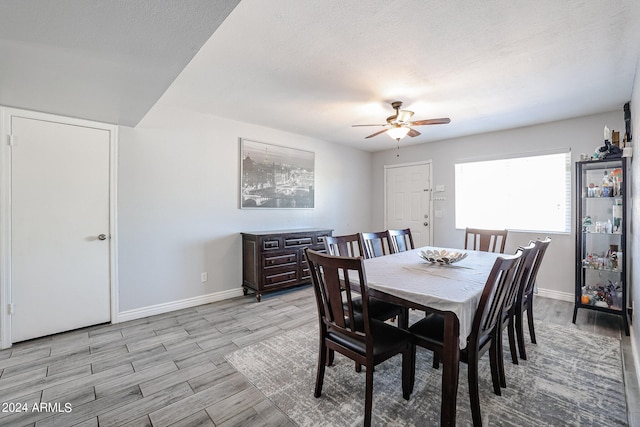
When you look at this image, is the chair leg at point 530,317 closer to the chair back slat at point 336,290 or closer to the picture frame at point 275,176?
the chair back slat at point 336,290

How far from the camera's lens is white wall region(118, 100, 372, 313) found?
10.2 feet

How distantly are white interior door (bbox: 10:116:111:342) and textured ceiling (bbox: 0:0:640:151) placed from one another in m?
0.33

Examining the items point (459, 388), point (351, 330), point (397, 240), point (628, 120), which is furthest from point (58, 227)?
point (628, 120)

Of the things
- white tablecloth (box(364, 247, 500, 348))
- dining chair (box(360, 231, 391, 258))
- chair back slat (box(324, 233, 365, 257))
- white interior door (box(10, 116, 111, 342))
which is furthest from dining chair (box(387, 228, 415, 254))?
white interior door (box(10, 116, 111, 342))

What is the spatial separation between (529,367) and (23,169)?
15.1 feet

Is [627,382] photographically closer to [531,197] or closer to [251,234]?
[531,197]

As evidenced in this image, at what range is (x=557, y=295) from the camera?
3795 mm

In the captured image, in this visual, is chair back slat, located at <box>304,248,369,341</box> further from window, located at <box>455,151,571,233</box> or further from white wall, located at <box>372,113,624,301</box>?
window, located at <box>455,151,571,233</box>

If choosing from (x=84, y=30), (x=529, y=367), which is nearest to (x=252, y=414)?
(x=529, y=367)

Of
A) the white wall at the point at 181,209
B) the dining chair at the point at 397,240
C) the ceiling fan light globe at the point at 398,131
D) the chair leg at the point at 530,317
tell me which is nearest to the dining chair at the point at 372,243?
the dining chair at the point at 397,240

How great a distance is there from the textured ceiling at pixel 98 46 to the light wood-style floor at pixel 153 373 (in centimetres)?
212

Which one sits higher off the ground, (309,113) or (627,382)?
(309,113)

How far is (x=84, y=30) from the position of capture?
1412mm

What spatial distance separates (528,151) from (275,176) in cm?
Result: 367
